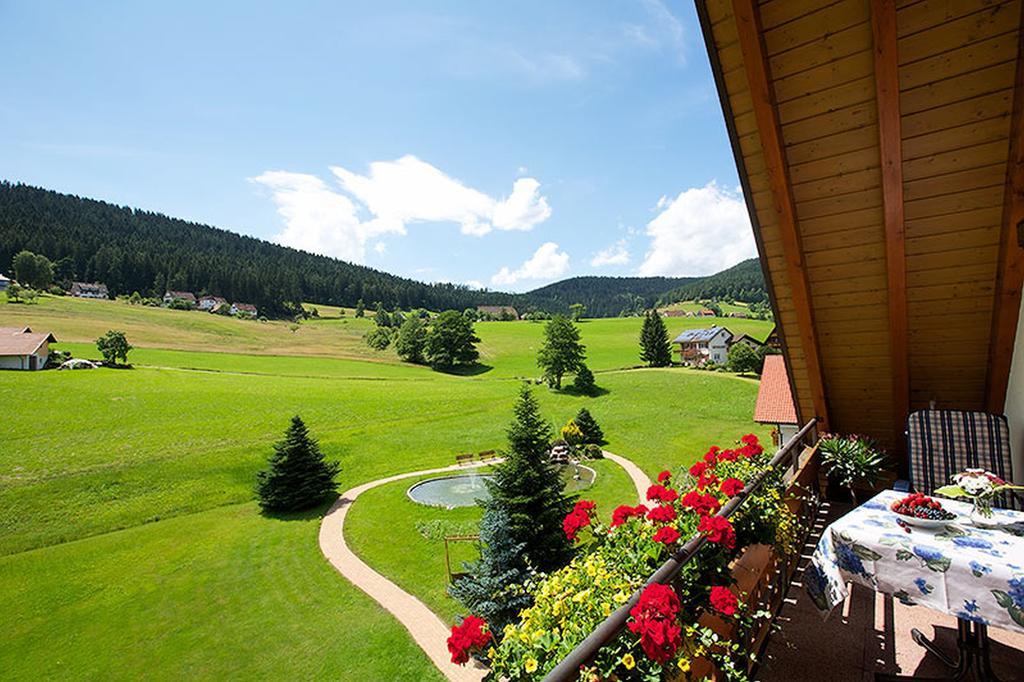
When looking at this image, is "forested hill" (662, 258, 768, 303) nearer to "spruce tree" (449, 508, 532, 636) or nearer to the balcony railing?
"spruce tree" (449, 508, 532, 636)

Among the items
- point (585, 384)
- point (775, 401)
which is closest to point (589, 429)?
point (585, 384)

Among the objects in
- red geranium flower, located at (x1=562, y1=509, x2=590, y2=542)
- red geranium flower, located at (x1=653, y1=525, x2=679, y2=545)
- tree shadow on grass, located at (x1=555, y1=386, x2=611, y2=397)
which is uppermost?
red geranium flower, located at (x1=653, y1=525, x2=679, y2=545)

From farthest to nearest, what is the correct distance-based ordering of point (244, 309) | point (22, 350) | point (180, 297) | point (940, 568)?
point (244, 309), point (180, 297), point (22, 350), point (940, 568)

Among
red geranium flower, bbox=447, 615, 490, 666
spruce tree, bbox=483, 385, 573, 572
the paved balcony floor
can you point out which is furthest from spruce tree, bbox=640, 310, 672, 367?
red geranium flower, bbox=447, 615, 490, 666

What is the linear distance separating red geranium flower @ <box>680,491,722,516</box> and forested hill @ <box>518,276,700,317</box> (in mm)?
115562

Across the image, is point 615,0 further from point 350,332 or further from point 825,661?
point 350,332

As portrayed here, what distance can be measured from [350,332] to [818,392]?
59.9 meters

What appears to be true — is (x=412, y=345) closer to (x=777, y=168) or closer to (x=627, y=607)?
(x=777, y=168)

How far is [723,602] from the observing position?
172 centimetres

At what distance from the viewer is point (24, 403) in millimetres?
21250

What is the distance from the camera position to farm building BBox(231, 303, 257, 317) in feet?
213

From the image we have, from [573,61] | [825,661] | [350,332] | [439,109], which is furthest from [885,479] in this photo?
[350,332]

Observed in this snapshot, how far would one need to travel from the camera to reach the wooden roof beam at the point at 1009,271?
104 inches

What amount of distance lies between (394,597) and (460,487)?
24.8 feet
